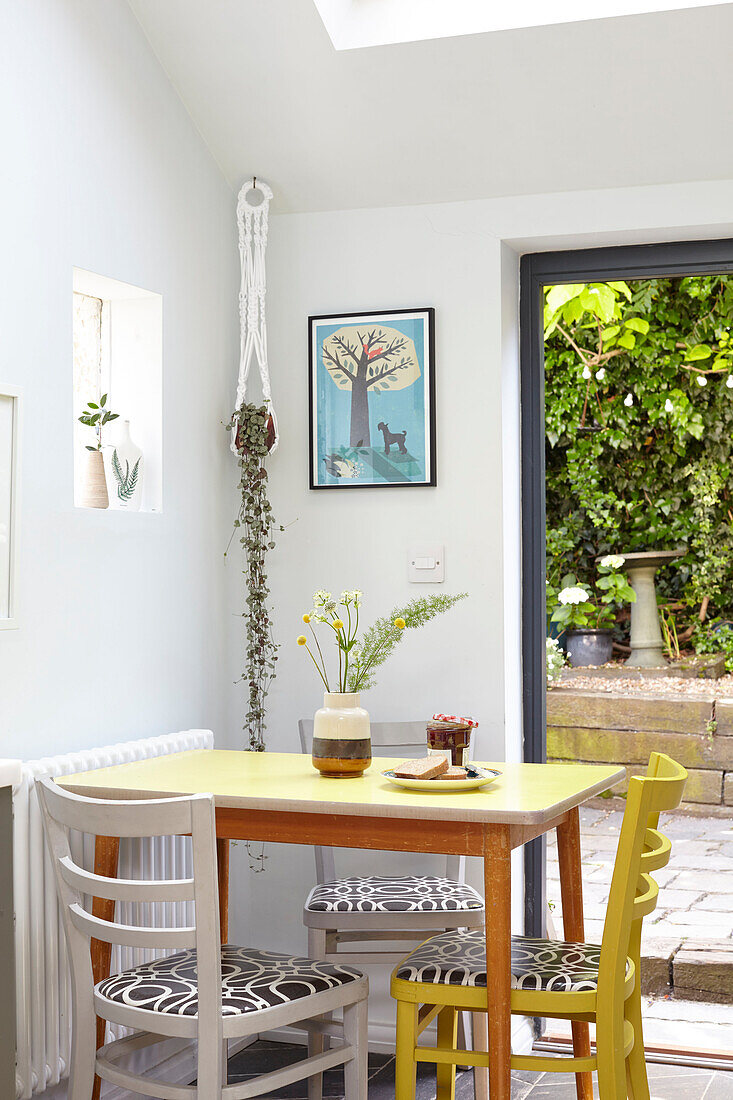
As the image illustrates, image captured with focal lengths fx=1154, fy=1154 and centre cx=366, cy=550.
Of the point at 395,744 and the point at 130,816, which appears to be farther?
the point at 395,744

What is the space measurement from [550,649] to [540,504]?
229cm

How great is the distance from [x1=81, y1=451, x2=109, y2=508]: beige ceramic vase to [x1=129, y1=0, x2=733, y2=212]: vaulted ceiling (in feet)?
3.38

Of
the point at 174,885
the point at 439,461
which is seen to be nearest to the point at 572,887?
the point at 174,885

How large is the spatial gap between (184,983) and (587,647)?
4070 millimetres

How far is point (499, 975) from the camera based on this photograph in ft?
6.44

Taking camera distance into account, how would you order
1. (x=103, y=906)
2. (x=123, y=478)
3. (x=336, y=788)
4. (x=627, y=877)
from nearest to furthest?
(x=627, y=877), (x=336, y=788), (x=103, y=906), (x=123, y=478)

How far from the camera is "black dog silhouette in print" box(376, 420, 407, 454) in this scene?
3.14 meters

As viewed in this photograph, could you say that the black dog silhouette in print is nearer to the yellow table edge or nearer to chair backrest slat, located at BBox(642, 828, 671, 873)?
the yellow table edge

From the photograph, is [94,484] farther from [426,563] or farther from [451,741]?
[451,741]

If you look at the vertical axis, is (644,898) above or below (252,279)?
below

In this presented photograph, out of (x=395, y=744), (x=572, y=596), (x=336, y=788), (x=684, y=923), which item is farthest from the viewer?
(x=572, y=596)

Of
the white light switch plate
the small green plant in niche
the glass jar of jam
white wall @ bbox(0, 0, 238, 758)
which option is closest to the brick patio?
the glass jar of jam

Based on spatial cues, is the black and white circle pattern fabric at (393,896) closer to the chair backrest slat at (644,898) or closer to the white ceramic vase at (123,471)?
the chair backrest slat at (644,898)

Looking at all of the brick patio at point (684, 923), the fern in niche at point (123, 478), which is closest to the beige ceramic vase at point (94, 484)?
the fern in niche at point (123, 478)
